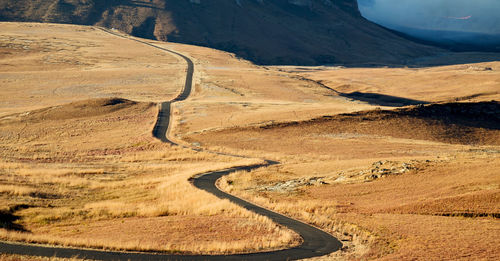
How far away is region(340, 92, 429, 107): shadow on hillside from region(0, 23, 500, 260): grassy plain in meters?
1.21

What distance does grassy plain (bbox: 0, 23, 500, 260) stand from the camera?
15.6m

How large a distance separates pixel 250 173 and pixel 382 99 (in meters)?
67.6

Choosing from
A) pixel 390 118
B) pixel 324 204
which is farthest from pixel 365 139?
pixel 324 204

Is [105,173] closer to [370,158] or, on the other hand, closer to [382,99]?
[370,158]

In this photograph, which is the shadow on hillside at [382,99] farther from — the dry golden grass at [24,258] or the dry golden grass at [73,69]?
the dry golden grass at [24,258]

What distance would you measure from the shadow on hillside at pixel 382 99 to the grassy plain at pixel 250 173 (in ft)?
3.96

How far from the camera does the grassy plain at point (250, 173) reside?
15609 mm

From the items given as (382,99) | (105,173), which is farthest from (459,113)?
(105,173)

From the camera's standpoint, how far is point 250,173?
29891 mm

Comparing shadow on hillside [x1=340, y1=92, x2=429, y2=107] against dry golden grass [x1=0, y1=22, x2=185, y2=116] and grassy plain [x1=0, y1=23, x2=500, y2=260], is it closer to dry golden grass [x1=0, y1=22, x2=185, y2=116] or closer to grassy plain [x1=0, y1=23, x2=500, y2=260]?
grassy plain [x1=0, y1=23, x2=500, y2=260]

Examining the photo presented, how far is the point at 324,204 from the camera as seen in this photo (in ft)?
67.1

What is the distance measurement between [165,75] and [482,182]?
8036cm

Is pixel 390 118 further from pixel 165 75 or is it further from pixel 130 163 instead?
pixel 165 75

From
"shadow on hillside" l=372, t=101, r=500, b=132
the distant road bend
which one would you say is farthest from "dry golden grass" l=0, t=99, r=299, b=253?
"shadow on hillside" l=372, t=101, r=500, b=132
